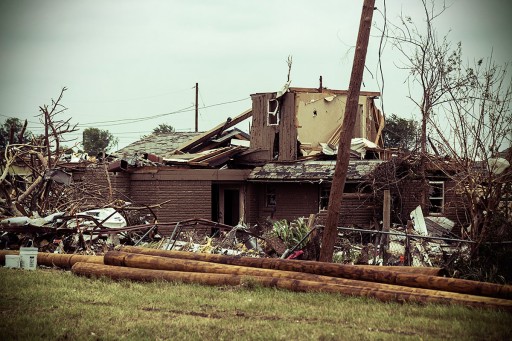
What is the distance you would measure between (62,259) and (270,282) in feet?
17.9

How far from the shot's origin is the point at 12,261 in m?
14.1

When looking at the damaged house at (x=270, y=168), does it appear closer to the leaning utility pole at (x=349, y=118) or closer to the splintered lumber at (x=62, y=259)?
the leaning utility pole at (x=349, y=118)

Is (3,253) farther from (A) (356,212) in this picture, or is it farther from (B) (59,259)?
(A) (356,212)

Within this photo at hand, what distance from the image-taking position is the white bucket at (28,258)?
46.5 feet

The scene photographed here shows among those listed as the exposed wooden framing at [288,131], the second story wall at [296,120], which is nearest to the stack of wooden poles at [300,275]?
the exposed wooden framing at [288,131]

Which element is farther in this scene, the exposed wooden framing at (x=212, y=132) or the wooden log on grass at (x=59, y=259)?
the exposed wooden framing at (x=212, y=132)

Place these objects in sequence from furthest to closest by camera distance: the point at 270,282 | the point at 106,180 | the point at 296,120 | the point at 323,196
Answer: the point at 296,120
the point at 106,180
the point at 323,196
the point at 270,282

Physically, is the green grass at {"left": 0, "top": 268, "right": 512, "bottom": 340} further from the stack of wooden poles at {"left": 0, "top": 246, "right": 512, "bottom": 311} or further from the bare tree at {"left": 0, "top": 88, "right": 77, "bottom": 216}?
the bare tree at {"left": 0, "top": 88, "right": 77, "bottom": 216}

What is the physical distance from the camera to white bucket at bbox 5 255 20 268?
46.2ft

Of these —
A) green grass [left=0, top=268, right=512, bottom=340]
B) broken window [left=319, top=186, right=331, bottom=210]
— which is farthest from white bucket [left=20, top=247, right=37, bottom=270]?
broken window [left=319, top=186, right=331, bottom=210]

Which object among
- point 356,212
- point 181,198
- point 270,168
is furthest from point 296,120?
point 181,198

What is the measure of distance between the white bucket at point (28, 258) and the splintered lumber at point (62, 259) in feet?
0.83

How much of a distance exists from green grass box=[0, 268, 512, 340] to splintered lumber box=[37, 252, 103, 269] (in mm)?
2142

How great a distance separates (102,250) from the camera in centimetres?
1638
